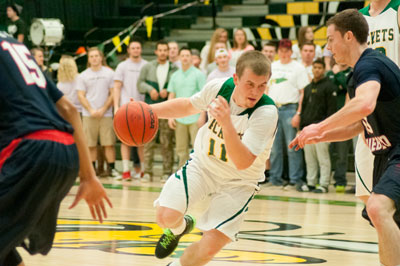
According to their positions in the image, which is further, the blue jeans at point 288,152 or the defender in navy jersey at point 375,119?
the blue jeans at point 288,152

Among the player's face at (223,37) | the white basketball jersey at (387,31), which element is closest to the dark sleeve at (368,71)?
the white basketball jersey at (387,31)

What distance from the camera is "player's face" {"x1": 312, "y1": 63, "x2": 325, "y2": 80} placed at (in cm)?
A: 967

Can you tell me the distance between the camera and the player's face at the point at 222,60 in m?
10.2

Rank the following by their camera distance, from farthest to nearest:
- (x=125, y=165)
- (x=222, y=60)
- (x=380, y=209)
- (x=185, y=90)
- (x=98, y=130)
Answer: (x=98, y=130), (x=125, y=165), (x=185, y=90), (x=222, y=60), (x=380, y=209)

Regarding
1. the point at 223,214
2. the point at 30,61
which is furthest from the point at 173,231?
the point at 30,61

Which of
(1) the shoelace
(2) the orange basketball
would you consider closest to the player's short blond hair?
(2) the orange basketball

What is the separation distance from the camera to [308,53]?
10.3 m

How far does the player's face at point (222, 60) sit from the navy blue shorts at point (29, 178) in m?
7.34

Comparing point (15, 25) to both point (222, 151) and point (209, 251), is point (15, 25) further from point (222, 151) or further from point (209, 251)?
point (209, 251)

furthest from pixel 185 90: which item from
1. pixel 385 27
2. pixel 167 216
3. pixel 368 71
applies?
pixel 368 71

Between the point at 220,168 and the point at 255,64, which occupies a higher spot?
the point at 255,64

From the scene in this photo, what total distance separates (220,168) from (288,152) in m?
5.84

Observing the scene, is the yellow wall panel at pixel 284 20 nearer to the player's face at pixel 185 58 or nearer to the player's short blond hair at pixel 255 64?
the player's face at pixel 185 58

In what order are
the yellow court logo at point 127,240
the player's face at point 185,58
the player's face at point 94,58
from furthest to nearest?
the player's face at point 94,58
the player's face at point 185,58
the yellow court logo at point 127,240
